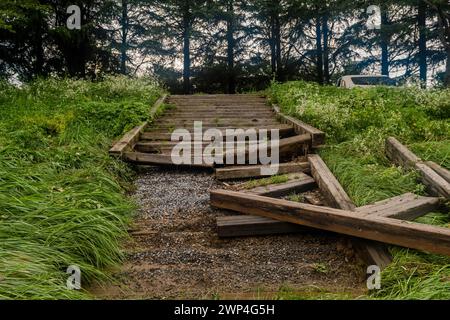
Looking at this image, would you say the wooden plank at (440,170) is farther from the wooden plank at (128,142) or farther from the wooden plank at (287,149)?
the wooden plank at (128,142)

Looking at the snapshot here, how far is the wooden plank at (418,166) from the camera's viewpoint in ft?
14.0

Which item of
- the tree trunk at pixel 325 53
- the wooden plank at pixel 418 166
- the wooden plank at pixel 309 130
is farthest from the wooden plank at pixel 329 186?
the tree trunk at pixel 325 53

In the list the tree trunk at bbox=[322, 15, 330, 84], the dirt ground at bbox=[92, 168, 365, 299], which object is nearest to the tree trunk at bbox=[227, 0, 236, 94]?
the tree trunk at bbox=[322, 15, 330, 84]

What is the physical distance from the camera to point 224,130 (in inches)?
335

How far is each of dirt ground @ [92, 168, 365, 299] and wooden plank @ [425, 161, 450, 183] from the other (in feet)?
5.38

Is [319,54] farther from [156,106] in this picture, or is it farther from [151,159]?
[151,159]

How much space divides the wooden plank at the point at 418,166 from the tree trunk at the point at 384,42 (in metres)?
17.1

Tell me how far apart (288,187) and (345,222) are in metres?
1.56

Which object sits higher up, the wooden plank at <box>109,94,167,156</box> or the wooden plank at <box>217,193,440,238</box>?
the wooden plank at <box>109,94,167,156</box>

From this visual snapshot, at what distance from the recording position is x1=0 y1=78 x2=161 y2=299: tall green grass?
2883mm

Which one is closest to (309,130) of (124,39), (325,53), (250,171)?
(250,171)

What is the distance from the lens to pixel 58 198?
4027 mm

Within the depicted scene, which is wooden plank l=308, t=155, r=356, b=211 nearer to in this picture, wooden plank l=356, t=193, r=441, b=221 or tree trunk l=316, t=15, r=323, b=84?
wooden plank l=356, t=193, r=441, b=221

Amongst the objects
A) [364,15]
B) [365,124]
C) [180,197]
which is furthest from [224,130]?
[364,15]
